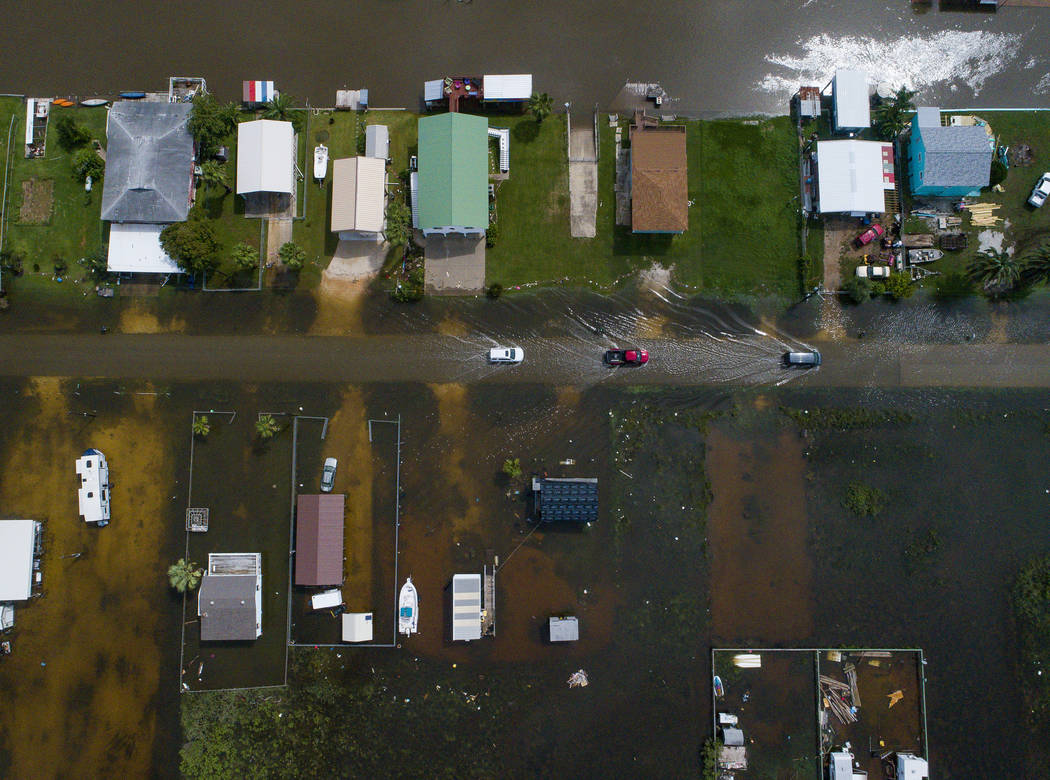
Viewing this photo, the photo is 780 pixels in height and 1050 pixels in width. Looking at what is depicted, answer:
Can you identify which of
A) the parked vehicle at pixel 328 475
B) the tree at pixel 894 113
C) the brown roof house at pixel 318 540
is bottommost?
the brown roof house at pixel 318 540

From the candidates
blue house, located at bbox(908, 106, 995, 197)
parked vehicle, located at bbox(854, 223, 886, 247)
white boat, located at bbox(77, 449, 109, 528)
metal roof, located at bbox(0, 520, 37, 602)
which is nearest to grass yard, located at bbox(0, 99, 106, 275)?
white boat, located at bbox(77, 449, 109, 528)

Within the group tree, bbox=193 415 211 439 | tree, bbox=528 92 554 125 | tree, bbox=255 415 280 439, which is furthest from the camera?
tree, bbox=528 92 554 125

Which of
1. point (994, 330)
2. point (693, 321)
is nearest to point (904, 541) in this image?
point (994, 330)

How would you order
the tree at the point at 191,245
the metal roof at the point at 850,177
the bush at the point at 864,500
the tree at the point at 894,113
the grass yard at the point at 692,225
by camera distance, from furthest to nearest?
the grass yard at the point at 692,225
the tree at the point at 894,113
the metal roof at the point at 850,177
the bush at the point at 864,500
the tree at the point at 191,245

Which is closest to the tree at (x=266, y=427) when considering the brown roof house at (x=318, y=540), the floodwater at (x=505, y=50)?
the brown roof house at (x=318, y=540)

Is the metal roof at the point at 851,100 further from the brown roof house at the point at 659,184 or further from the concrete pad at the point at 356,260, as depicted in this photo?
the concrete pad at the point at 356,260

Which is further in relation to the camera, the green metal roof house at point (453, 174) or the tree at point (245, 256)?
the tree at point (245, 256)

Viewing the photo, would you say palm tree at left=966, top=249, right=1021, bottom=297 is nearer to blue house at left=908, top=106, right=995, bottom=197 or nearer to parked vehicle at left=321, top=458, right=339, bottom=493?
blue house at left=908, top=106, right=995, bottom=197
